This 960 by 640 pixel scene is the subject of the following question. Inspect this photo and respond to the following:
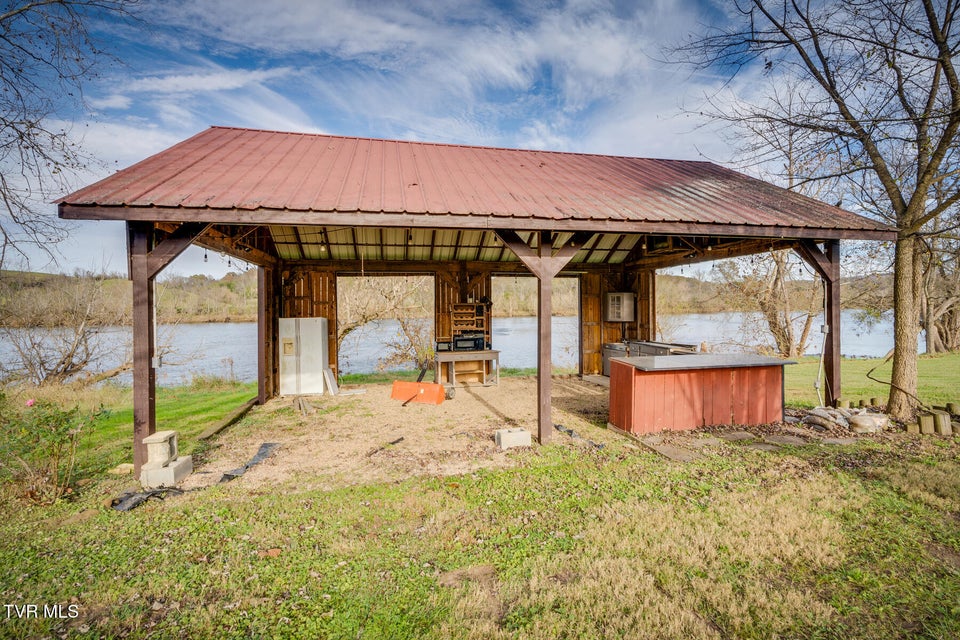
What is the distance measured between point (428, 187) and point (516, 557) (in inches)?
182

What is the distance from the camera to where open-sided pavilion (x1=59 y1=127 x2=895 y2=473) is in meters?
4.29

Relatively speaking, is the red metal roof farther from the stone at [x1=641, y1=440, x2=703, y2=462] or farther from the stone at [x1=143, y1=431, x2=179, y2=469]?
the stone at [x1=641, y1=440, x2=703, y2=462]

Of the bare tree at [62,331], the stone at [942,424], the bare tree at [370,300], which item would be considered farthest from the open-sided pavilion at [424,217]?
the bare tree at [62,331]

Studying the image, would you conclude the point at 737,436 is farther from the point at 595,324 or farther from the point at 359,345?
the point at 359,345

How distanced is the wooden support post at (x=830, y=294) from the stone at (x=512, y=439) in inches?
192

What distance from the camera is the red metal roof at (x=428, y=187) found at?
14.7ft

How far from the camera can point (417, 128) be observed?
16422 millimetres

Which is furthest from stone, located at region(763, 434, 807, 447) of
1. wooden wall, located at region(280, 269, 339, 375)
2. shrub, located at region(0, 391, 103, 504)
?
wooden wall, located at region(280, 269, 339, 375)

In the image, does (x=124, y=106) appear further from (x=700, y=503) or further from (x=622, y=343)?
(x=622, y=343)

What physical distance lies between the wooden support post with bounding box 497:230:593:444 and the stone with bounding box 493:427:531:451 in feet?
0.74

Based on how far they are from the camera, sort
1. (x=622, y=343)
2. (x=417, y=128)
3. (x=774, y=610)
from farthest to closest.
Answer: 1. (x=417, y=128)
2. (x=622, y=343)
3. (x=774, y=610)

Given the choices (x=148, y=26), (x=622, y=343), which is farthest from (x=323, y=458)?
(x=622, y=343)

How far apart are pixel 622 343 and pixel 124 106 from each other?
435 inches

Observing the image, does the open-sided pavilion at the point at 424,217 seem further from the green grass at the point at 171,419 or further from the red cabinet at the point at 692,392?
the red cabinet at the point at 692,392
